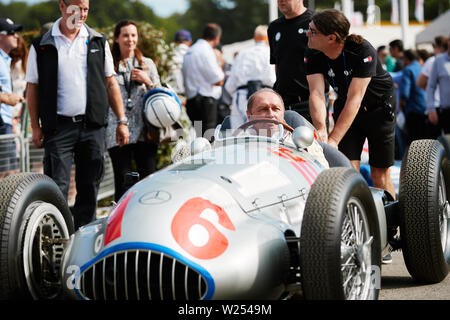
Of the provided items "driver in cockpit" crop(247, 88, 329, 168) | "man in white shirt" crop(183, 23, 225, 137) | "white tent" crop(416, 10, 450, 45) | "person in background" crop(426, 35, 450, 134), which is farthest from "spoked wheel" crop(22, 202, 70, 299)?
"white tent" crop(416, 10, 450, 45)

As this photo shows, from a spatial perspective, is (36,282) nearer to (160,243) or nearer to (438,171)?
(160,243)

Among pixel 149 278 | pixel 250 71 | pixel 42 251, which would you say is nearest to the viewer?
pixel 149 278

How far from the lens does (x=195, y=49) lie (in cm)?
1165

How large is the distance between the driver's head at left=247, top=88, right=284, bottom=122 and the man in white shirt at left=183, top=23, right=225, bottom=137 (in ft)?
19.4

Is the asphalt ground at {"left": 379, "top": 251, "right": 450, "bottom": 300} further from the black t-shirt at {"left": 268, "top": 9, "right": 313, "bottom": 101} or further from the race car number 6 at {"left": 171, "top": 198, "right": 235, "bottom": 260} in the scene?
the black t-shirt at {"left": 268, "top": 9, "right": 313, "bottom": 101}

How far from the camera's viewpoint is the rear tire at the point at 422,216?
504cm

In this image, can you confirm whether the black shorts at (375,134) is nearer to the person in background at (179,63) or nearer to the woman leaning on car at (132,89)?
the woman leaning on car at (132,89)

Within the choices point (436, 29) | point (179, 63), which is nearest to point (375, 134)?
point (179, 63)

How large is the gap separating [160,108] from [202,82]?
4.03m

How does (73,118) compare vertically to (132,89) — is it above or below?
below

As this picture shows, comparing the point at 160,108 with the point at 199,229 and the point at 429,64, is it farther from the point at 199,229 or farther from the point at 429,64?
the point at 429,64

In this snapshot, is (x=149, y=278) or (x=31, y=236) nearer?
(x=149, y=278)

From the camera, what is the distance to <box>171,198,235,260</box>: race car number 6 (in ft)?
11.9

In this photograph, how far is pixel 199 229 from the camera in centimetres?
372
